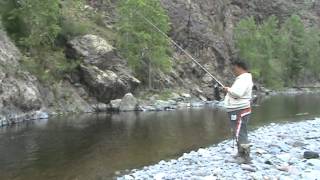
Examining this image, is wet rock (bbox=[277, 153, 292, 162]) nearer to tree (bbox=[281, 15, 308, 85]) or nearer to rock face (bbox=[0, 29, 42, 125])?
rock face (bbox=[0, 29, 42, 125])

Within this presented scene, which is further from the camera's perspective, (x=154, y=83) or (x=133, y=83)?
(x=154, y=83)

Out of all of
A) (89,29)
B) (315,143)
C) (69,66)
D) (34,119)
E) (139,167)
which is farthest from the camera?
(89,29)

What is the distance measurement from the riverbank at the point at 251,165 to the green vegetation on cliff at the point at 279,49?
262ft

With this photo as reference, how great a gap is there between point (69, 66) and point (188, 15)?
135 ft

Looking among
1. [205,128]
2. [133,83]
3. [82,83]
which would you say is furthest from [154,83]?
[205,128]

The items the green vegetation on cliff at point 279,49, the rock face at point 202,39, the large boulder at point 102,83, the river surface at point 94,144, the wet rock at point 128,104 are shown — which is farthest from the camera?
the green vegetation on cliff at point 279,49

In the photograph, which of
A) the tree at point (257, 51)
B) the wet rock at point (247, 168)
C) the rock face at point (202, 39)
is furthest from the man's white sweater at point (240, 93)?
the tree at point (257, 51)

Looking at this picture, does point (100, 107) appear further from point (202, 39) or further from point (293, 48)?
point (293, 48)

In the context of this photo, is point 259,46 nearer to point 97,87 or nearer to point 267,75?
point 267,75

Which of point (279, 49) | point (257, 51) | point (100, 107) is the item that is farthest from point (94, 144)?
point (279, 49)

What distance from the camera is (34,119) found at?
126 feet

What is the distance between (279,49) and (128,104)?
77.7 metres

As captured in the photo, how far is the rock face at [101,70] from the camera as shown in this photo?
167 ft

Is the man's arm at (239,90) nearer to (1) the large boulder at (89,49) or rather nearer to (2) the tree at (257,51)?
(1) the large boulder at (89,49)
